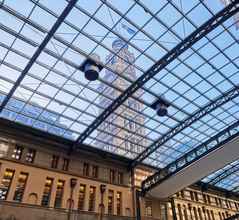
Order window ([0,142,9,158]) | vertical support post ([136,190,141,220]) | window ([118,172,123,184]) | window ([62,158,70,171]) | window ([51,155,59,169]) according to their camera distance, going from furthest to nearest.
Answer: window ([118,172,123,184])
vertical support post ([136,190,141,220])
window ([62,158,70,171])
window ([51,155,59,169])
window ([0,142,9,158])

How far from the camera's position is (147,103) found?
23.5 metres

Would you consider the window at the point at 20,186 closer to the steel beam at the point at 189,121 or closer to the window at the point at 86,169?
the window at the point at 86,169

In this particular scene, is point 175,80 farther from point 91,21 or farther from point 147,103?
point 91,21

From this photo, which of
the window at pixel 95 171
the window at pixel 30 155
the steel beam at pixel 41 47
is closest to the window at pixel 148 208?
the window at pixel 95 171

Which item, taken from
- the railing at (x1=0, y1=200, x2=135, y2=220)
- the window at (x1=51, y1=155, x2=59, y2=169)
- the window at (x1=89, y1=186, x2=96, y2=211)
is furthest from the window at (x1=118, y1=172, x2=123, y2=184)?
the window at (x1=51, y1=155, x2=59, y2=169)

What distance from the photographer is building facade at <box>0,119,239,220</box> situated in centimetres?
2081

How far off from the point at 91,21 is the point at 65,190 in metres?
15.9

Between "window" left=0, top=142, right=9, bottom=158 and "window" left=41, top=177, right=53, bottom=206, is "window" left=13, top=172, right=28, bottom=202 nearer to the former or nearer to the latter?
"window" left=41, top=177, right=53, bottom=206

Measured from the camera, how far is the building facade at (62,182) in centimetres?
2081

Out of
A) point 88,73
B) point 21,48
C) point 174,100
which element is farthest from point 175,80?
point 21,48

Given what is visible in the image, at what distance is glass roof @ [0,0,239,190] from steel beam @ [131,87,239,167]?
0.48 meters

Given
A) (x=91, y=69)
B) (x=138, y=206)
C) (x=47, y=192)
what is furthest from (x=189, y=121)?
(x=47, y=192)

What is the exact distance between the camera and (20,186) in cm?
2130

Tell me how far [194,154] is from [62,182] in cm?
1706
